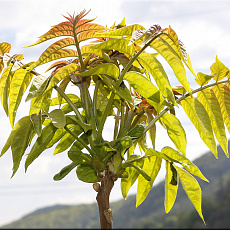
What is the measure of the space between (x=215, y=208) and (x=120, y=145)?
902 cm

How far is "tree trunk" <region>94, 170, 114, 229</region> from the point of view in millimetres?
692

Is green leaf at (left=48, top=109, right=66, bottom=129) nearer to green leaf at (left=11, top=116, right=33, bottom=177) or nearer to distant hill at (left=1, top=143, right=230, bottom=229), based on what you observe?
green leaf at (left=11, top=116, right=33, bottom=177)

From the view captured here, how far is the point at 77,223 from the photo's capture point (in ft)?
23.0

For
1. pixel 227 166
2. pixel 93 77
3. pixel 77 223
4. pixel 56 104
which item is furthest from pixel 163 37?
pixel 227 166

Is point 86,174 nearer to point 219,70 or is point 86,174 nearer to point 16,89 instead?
point 16,89

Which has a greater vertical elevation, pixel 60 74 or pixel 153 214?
pixel 60 74

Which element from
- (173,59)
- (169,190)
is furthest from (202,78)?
(169,190)

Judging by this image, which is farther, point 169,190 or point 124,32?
point 169,190

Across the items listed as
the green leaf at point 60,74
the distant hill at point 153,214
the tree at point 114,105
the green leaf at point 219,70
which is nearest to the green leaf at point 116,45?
the tree at point 114,105

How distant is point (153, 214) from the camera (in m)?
9.47

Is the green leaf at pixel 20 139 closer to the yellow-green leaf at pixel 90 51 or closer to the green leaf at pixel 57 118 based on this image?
the green leaf at pixel 57 118

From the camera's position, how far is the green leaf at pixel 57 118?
2.07ft

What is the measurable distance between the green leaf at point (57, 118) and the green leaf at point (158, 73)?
18cm

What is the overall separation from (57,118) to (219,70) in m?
0.37
